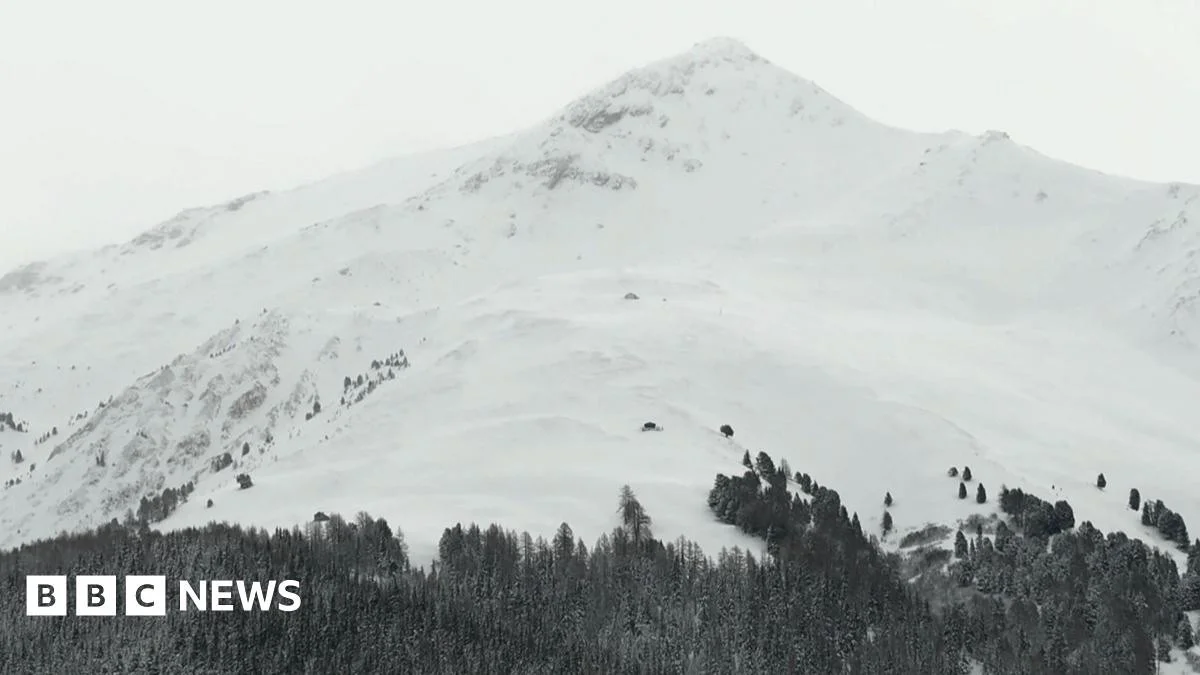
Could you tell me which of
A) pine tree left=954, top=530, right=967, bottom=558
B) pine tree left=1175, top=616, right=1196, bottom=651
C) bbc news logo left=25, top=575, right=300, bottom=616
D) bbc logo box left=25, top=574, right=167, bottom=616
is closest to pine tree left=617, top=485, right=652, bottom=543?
pine tree left=954, top=530, right=967, bottom=558

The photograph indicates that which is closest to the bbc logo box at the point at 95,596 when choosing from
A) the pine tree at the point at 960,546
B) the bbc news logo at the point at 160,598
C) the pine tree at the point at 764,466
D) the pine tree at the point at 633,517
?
the bbc news logo at the point at 160,598

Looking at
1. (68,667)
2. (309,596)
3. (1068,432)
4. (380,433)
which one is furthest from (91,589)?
(1068,432)

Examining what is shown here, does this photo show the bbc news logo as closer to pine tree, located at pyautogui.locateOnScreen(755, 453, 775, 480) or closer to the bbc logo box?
the bbc logo box

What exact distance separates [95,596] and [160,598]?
1282cm

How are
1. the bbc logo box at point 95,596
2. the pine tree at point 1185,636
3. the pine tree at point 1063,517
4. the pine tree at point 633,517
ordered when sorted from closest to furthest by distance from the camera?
the pine tree at point 1185,636 → the bbc logo box at point 95,596 → the pine tree at point 1063,517 → the pine tree at point 633,517

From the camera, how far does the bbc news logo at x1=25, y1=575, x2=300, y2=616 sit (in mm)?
127125

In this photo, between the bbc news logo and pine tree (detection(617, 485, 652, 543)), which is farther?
pine tree (detection(617, 485, 652, 543))

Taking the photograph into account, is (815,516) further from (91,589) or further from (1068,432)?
(91,589)

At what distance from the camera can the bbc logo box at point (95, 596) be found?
129000mm

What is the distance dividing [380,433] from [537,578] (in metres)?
58.8

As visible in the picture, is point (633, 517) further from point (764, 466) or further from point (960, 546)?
point (960, 546)

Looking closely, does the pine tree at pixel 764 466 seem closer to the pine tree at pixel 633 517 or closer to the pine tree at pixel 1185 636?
the pine tree at pixel 633 517

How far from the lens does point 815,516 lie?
475 feet

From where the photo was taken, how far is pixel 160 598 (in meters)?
129
